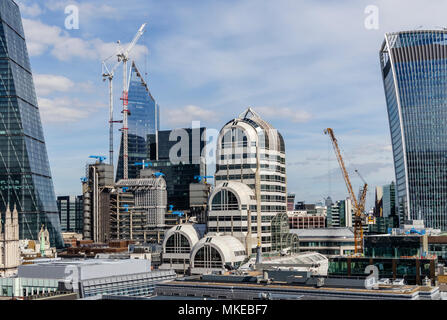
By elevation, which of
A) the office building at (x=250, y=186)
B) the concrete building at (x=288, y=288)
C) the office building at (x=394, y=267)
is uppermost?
the office building at (x=250, y=186)

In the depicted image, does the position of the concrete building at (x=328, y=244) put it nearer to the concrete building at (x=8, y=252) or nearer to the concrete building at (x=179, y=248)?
the concrete building at (x=179, y=248)

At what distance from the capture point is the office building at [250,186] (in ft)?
463

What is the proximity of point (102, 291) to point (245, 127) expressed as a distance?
66.6 meters

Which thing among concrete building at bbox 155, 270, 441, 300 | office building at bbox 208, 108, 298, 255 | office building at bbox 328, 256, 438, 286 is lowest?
office building at bbox 328, 256, 438, 286

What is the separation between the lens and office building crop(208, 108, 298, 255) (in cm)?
14125

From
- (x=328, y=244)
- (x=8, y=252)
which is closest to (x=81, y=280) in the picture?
(x=8, y=252)

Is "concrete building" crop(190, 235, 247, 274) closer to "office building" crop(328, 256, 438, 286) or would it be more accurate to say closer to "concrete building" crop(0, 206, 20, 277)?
"office building" crop(328, 256, 438, 286)

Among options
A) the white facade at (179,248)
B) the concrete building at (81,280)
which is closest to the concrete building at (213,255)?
the white facade at (179,248)

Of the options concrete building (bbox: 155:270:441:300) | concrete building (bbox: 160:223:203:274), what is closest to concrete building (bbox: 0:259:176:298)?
concrete building (bbox: 155:270:441:300)

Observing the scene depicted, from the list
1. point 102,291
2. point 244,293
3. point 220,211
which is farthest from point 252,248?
point 244,293

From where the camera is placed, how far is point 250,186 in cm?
14775

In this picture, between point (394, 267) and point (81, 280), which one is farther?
point (394, 267)

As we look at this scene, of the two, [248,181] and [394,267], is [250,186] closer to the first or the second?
[248,181]

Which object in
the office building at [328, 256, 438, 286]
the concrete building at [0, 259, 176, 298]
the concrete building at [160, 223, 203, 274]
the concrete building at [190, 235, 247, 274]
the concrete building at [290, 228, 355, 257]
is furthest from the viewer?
the concrete building at [290, 228, 355, 257]
